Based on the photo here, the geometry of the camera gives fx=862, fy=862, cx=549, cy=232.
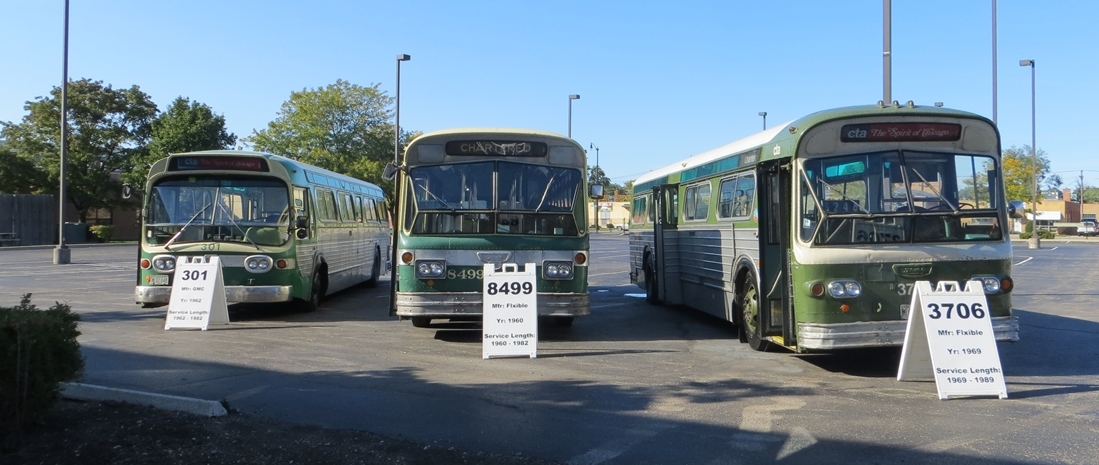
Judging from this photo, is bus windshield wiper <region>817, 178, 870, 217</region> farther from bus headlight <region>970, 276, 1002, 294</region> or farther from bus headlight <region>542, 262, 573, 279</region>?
bus headlight <region>542, 262, 573, 279</region>

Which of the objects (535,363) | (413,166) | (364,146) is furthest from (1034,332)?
(364,146)

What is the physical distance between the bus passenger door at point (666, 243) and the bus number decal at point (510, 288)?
4.90m

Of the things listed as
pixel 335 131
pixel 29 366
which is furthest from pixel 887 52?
pixel 335 131

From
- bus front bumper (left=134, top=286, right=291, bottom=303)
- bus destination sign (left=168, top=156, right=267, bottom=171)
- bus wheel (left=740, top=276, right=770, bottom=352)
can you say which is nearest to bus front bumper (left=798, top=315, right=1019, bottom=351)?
bus wheel (left=740, top=276, right=770, bottom=352)

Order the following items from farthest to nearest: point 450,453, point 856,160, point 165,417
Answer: point 856,160, point 165,417, point 450,453

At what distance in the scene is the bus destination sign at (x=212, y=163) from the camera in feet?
43.9

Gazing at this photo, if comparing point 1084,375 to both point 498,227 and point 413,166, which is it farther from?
point 413,166

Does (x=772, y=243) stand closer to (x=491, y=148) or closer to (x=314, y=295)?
(x=491, y=148)

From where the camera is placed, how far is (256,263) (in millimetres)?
13258

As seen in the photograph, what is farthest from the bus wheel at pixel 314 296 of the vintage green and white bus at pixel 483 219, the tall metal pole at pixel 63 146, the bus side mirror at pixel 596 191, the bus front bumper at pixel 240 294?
the tall metal pole at pixel 63 146

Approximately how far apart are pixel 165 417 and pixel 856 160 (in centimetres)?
693

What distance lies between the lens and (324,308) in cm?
1586

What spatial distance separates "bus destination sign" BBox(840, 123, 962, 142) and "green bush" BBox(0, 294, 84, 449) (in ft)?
24.1

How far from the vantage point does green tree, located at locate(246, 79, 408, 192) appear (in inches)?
1880
